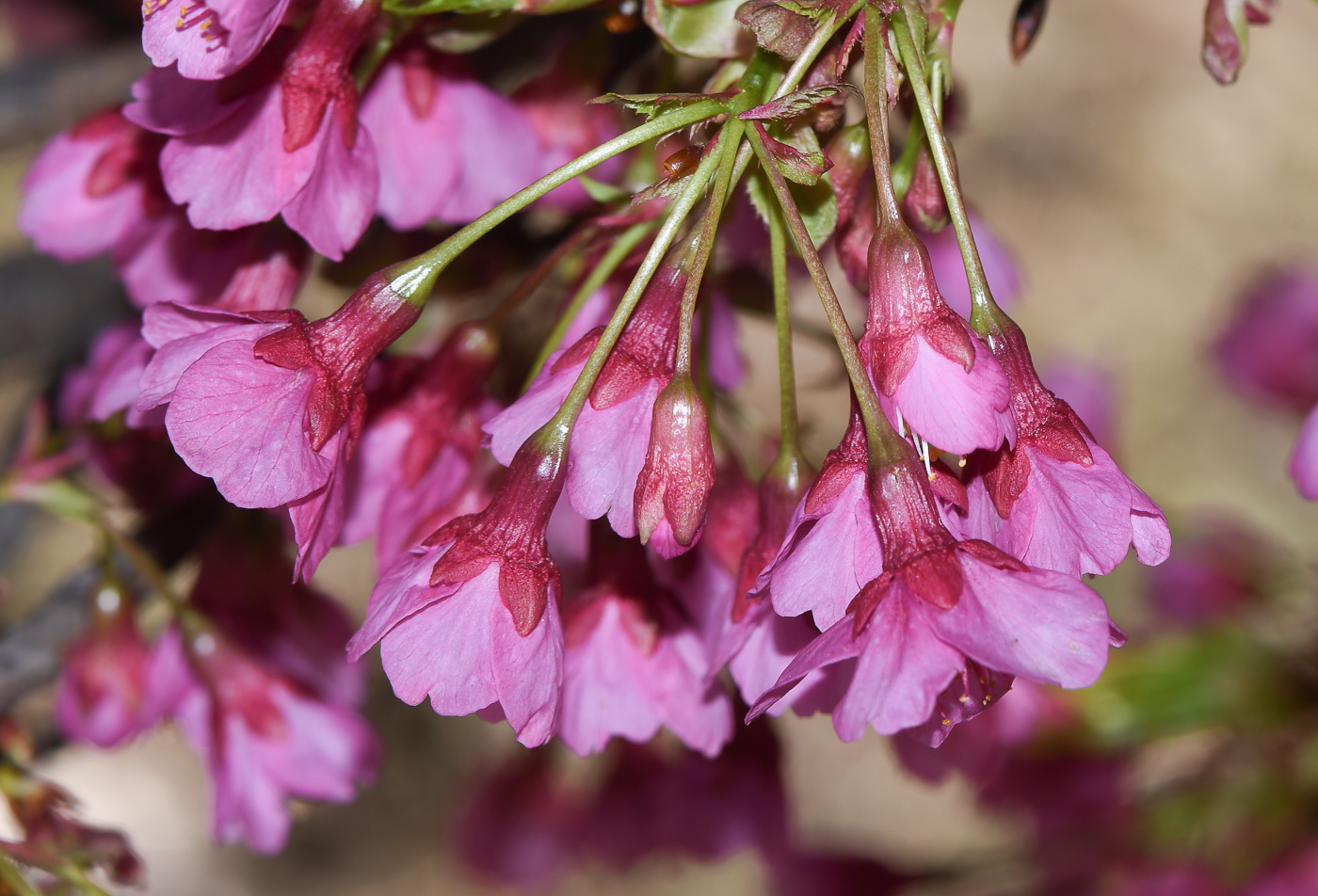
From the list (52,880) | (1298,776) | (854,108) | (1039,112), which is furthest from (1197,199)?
(52,880)

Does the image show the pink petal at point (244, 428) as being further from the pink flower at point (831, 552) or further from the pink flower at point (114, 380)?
the pink flower at point (831, 552)

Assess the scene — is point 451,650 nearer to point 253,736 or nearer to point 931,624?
point 931,624

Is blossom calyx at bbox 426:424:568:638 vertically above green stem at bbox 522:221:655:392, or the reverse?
green stem at bbox 522:221:655:392

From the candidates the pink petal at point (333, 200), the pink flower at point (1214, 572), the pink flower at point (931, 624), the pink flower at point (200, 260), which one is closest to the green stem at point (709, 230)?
the pink flower at point (931, 624)

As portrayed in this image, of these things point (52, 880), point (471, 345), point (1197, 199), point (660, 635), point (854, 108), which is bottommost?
point (1197, 199)

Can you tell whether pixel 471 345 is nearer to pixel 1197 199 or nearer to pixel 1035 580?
pixel 1035 580

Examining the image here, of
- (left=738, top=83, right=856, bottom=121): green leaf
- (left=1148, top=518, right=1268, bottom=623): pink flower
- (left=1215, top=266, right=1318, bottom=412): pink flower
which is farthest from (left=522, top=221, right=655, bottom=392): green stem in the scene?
(left=1215, top=266, right=1318, bottom=412): pink flower

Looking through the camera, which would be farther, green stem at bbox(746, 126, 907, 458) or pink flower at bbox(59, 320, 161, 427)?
pink flower at bbox(59, 320, 161, 427)

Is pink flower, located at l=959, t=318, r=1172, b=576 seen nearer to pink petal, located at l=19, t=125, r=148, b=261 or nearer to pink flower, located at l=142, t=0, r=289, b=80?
pink flower, located at l=142, t=0, r=289, b=80
